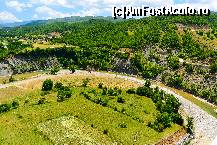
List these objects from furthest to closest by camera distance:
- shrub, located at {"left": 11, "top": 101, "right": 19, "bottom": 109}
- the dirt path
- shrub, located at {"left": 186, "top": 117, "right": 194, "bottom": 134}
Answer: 1. shrub, located at {"left": 11, "top": 101, "right": 19, "bottom": 109}
2. shrub, located at {"left": 186, "top": 117, "right": 194, "bottom": 134}
3. the dirt path

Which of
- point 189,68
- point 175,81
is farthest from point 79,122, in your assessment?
point 189,68

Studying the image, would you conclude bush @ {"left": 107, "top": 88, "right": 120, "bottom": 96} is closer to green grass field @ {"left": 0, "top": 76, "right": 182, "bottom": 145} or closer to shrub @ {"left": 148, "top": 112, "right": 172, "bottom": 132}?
green grass field @ {"left": 0, "top": 76, "right": 182, "bottom": 145}

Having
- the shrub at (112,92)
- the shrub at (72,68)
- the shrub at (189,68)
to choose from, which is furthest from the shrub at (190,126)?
the shrub at (72,68)

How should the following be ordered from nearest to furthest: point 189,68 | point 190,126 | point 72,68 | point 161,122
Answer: point 161,122 → point 190,126 → point 189,68 → point 72,68

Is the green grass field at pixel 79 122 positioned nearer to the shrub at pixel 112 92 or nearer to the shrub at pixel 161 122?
the shrub at pixel 161 122

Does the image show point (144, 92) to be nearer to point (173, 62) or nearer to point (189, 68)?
point (189, 68)

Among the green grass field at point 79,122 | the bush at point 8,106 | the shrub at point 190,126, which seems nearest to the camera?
the green grass field at point 79,122

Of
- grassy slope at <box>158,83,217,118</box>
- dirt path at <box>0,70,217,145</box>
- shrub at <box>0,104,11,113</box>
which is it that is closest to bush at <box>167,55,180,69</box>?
dirt path at <box>0,70,217,145</box>

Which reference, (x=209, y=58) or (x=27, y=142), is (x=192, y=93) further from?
(x=27, y=142)
